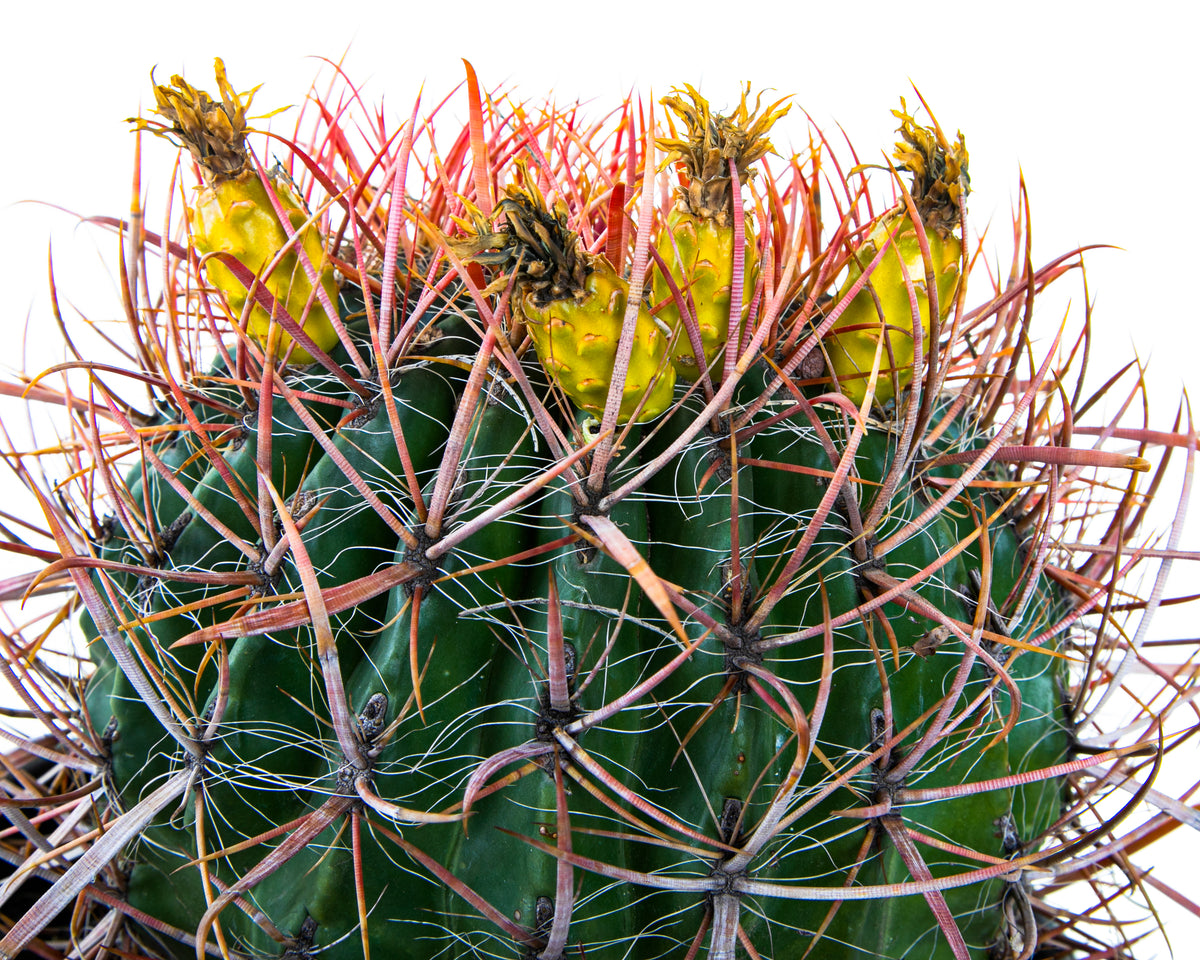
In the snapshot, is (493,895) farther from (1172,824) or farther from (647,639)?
(1172,824)

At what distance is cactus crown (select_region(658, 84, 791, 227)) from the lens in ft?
1.44

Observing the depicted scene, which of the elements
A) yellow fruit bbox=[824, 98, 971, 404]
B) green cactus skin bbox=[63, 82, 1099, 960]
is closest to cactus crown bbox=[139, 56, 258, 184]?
green cactus skin bbox=[63, 82, 1099, 960]

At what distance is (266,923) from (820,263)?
41 centimetres

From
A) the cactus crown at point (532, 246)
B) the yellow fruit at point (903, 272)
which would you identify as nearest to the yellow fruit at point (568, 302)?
the cactus crown at point (532, 246)

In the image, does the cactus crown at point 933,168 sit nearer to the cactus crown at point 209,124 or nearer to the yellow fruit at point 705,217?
the yellow fruit at point 705,217

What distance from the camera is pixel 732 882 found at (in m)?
0.45

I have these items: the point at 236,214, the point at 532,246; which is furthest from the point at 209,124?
the point at 532,246

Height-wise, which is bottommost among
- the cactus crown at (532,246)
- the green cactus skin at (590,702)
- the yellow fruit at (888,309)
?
the green cactus skin at (590,702)

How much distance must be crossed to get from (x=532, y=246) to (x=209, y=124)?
22 centimetres

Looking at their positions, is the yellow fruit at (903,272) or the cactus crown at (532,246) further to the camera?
the yellow fruit at (903,272)

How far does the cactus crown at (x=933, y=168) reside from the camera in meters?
0.49

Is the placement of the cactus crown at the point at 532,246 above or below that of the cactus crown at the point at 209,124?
below

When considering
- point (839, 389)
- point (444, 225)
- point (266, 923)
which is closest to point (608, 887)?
point (266, 923)

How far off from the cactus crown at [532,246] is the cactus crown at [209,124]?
0.57 feet
